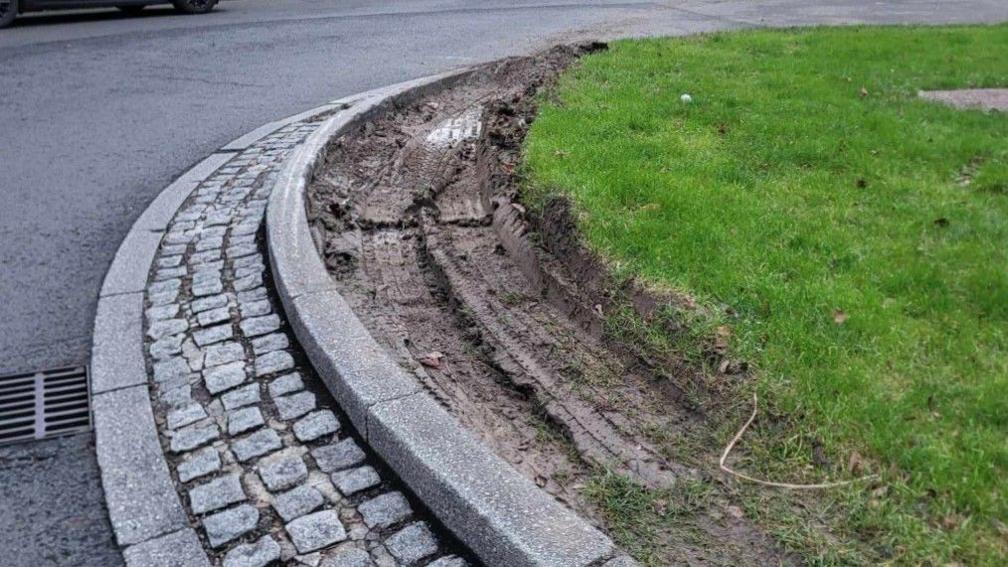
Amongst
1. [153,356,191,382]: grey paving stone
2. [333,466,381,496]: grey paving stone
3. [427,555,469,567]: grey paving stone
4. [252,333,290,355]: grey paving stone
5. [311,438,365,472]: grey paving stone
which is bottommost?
[427,555,469,567]: grey paving stone

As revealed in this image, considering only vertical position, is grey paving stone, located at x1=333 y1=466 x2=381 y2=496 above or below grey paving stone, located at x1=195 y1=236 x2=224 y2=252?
below

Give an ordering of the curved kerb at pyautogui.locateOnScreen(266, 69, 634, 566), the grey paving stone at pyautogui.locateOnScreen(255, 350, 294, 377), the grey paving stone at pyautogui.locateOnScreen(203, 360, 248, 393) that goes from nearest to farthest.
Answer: the curved kerb at pyautogui.locateOnScreen(266, 69, 634, 566)
the grey paving stone at pyautogui.locateOnScreen(203, 360, 248, 393)
the grey paving stone at pyautogui.locateOnScreen(255, 350, 294, 377)

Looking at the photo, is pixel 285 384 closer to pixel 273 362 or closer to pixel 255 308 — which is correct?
pixel 273 362

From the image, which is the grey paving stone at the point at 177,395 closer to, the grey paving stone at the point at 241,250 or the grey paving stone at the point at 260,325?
the grey paving stone at the point at 260,325

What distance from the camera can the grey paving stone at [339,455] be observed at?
3.32 m

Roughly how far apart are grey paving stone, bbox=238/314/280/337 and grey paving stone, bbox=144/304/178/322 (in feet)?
1.36

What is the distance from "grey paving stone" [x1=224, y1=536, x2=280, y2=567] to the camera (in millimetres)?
2842

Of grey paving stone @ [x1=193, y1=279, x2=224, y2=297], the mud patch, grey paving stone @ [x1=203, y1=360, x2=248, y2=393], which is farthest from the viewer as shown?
the mud patch

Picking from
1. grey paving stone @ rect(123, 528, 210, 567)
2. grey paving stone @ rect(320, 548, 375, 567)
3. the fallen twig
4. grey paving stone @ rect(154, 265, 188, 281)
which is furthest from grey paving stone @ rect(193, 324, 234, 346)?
the fallen twig

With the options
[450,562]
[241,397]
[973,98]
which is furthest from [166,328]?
[973,98]

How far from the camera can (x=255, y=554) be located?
288 centimetres

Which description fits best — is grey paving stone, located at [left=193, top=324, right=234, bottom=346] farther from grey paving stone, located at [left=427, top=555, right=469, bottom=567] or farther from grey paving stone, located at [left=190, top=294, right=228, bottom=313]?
grey paving stone, located at [left=427, top=555, right=469, bottom=567]

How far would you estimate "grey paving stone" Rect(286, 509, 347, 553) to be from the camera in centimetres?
291

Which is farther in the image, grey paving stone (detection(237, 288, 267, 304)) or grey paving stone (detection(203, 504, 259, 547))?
grey paving stone (detection(237, 288, 267, 304))
